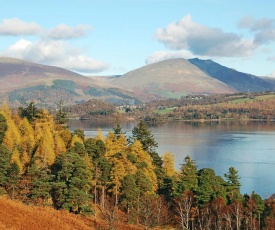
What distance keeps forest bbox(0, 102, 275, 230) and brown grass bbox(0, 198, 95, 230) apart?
3.12m

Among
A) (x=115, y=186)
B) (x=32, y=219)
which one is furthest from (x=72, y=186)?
(x=32, y=219)

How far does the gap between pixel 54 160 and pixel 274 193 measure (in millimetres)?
33961

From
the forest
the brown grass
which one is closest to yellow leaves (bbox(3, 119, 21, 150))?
the forest

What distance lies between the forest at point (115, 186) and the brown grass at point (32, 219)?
123 inches

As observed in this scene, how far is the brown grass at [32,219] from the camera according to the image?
25391 millimetres

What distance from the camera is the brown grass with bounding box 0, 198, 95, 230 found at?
2539cm

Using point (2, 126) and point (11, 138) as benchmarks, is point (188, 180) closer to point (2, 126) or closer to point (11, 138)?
point (11, 138)

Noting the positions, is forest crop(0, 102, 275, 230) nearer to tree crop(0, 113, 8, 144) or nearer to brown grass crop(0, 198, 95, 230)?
tree crop(0, 113, 8, 144)

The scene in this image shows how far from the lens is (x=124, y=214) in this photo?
41188 millimetres

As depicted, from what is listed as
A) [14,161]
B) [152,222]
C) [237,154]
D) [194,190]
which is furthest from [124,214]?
[237,154]

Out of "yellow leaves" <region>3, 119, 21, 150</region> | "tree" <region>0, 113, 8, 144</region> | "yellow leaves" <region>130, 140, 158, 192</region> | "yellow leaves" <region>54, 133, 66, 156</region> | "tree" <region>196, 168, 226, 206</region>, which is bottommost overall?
"tree" <region>196, 168, 226, 206</region>

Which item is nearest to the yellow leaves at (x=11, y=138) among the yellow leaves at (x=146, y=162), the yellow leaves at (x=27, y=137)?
the yellow leaves at (x=27, y=137)

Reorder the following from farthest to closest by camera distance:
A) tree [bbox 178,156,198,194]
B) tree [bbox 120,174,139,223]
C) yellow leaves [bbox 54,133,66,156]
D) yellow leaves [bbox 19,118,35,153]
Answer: yellow leaves [bbox 19,118,35,153] < yellow leaves [bbox 54,133,66,156] < tree [bbox 178,156,198,194] < tree [bbox 120,174,139,223]

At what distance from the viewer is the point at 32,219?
27.4 m
